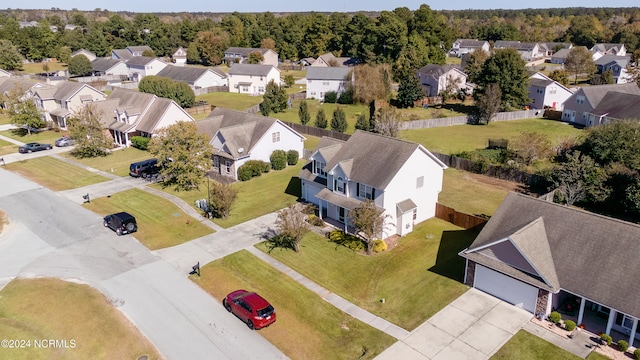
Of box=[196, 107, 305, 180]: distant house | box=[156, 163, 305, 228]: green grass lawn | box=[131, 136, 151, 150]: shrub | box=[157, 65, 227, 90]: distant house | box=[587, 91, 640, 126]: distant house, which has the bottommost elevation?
box=[156, 163, 305, 228]: green grass lawn

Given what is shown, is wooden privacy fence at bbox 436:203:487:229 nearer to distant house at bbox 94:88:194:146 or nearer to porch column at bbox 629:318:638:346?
porch column at bbox 629:318:638:346

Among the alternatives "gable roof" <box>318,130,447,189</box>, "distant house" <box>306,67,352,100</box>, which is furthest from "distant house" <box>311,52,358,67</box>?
"gable roof" <box>318,130,447,189</box>

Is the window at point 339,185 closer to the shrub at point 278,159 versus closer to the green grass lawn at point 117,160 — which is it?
the shrub at point 278,159

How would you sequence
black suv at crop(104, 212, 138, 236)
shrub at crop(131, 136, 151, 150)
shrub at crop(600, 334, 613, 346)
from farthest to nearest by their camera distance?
shrub at crop(131, 136, 151, 150), black suv at crop(104, 212, 138, 236), shrub at crop(600, 334, 613, 346)

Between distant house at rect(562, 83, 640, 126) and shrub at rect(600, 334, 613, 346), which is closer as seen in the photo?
shrub at rect(600, 334, 613, 346)

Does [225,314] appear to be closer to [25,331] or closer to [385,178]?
[25,331]

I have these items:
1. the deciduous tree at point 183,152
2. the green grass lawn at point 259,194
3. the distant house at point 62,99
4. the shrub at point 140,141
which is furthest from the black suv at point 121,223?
the distant house at point 62,99

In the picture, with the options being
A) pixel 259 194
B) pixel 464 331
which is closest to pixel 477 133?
pixel 259 194
